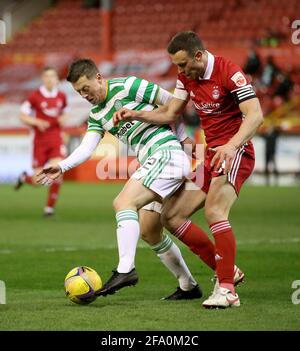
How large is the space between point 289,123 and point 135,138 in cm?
1717

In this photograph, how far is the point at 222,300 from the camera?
667 cm

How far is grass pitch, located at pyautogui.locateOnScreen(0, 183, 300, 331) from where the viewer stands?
619cm

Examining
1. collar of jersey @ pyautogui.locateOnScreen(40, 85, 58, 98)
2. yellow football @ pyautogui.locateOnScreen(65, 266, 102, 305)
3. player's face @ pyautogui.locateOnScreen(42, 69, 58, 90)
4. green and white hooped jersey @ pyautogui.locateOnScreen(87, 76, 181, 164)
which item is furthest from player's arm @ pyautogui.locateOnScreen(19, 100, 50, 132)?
yellow football @ pyautogui.locateOnScreen(65, 266, 102, 305)

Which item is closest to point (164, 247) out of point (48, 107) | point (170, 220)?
point (170, 220)

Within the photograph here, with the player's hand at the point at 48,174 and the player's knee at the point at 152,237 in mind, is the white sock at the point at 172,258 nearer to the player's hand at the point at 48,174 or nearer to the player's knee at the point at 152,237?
the player's knee at the point at 152,237

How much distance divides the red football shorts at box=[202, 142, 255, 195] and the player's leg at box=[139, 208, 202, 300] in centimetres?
47

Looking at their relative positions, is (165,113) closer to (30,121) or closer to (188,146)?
(188,146)

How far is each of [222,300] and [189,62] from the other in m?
1.71

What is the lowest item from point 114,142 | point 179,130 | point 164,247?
point 114,142

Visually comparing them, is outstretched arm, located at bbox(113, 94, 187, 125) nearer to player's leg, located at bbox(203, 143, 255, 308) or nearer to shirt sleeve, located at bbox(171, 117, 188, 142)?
shirt sleeve, located at bbox(171, 117, 188, 142)

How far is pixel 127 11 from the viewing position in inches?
1340

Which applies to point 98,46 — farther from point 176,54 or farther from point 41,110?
point 176,54

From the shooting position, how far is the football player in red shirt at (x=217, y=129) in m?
6.70
